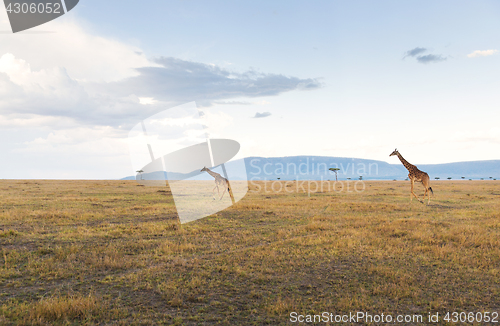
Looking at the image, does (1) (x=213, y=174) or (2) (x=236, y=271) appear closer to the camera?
(2) (x=236, y=271)

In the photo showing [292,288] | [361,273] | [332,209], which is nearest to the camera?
[292,288]

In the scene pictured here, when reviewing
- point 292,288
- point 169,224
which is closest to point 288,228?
point 169,224

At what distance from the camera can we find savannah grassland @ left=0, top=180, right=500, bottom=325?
6.79 m

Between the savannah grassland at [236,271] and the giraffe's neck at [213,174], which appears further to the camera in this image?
the giraffe's neck at [213,174]

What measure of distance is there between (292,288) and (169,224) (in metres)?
9.99

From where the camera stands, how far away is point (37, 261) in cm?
996

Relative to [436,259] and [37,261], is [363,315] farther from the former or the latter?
[37,261]

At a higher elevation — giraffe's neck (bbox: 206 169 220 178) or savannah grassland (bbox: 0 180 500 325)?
giraffe's neck (bbox: 206 169 220 178)

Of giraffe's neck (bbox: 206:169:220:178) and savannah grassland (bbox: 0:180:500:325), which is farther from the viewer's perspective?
giraffe's neck (bbox: 206:169:220:178)

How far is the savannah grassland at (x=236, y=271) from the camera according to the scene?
22.3 feet

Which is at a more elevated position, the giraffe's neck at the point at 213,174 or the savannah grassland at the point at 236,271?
the giraffe's neck at the point at 213,174

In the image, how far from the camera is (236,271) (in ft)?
30.3

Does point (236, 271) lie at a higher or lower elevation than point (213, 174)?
lower

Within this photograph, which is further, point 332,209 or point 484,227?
point 332,209
